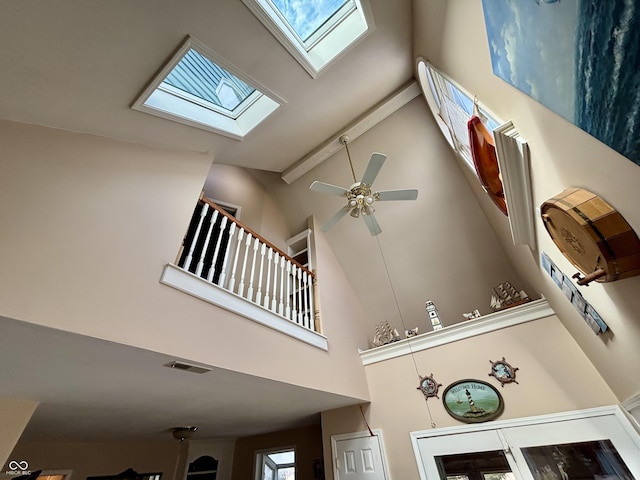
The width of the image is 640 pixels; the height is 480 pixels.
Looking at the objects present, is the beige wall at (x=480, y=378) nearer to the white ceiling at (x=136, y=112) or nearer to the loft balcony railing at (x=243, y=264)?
the white ceiling at (x=136, y=112)

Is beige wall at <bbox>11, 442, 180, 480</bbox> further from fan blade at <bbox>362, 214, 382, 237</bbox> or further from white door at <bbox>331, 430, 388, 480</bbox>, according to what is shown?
fan blade at <bbox>362, 214, 382, 237</bbox>

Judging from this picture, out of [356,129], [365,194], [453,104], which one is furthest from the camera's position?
[356,129]

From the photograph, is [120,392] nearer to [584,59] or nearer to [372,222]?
[372,222]

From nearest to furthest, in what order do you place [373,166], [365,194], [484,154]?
[484,154] → [373,166] → [365,194]

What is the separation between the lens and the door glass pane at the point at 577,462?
208cm

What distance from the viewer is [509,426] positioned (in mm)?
2514

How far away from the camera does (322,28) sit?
2611 mm

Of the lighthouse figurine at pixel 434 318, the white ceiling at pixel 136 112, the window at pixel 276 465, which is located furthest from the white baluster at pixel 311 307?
the window at pixel 276 465

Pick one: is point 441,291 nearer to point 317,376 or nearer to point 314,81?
point 317,376

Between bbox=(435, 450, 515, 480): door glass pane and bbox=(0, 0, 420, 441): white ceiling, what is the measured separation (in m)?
1.10

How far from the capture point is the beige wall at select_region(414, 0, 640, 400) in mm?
832

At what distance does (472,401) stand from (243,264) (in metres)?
2.66

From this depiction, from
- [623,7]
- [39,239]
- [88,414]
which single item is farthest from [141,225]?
[623,7]

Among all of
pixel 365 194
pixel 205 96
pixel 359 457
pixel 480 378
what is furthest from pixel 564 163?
pixel 359 457
